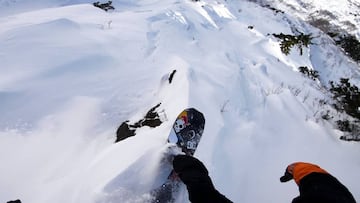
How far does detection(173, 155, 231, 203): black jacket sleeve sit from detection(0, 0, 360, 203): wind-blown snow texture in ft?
1.15

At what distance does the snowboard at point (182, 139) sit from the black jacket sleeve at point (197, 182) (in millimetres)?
273

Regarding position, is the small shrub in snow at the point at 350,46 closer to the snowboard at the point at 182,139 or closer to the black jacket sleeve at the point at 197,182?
the snowboard at the point at 182,139

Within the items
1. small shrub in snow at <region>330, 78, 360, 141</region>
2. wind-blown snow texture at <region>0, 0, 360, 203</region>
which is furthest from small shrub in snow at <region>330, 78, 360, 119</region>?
wind-blown snow texture at <region>0, 0, 360, 203</region>

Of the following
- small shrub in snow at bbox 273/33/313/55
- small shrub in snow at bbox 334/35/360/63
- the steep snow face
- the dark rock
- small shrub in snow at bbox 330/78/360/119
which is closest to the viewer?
the dark rock

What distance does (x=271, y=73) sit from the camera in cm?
623

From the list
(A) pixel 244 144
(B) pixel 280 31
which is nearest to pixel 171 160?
(A) pixel 244 144

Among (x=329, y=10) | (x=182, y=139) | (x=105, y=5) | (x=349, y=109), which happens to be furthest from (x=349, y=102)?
(x=329, y=10)

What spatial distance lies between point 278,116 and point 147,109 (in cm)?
169

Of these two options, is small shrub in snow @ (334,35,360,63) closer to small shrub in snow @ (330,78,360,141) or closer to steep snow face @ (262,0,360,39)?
steep snow face @ (262,0,360,39)

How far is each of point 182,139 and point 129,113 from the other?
1.15 metres

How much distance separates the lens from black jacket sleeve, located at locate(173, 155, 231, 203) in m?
2.17

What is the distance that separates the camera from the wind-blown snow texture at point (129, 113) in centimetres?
279

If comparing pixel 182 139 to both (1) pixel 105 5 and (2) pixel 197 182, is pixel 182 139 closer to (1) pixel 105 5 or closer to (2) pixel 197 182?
(2) pixel 197 182

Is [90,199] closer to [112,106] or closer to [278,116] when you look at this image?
[112,106]
